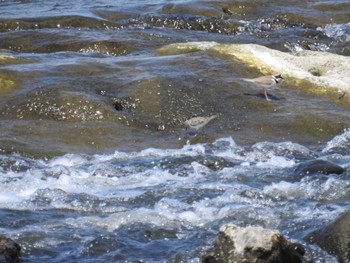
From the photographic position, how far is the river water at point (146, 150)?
755 cm

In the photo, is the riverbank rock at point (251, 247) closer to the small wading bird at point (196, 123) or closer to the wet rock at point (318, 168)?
the wet rock at point (318, 168)

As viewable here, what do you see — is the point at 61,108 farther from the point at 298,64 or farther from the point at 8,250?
the point at 8,250

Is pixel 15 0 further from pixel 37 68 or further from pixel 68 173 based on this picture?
pixel 68 173

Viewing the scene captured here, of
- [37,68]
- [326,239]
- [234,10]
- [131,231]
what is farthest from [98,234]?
[234,10]

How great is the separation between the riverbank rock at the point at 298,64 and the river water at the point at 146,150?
243 mm

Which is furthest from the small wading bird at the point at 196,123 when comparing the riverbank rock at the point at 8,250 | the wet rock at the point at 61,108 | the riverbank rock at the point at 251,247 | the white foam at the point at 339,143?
the riverbank rock at the point at 8,250

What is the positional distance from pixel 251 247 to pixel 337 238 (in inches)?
38.1

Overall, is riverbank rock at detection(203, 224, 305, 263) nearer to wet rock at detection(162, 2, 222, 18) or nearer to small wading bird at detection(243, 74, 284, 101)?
small wading bird at detection(243, 74, 284, 101)

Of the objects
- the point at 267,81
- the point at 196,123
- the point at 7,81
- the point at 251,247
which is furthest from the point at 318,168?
the point at 7,81

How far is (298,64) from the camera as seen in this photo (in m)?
13.5

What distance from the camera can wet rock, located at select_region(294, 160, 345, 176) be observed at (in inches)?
372

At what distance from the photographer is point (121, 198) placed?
28.3 feet

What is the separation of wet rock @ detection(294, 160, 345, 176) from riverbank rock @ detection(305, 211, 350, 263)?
2307 mm

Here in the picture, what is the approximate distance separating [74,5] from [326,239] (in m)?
15.5
